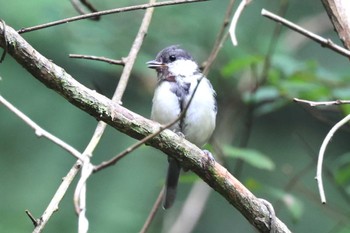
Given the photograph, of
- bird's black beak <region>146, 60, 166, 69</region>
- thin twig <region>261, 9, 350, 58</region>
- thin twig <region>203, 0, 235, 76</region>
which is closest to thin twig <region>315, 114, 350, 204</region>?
thin twig <region>261, 9, 350, 58</region>

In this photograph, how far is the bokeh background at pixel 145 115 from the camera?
4.50 m

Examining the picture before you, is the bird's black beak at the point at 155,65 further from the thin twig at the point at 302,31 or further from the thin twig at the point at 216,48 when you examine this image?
the thin twig at the point at 302,31

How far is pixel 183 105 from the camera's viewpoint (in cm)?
350

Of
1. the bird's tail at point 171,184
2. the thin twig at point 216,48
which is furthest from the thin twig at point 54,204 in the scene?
the bird's tail at point 171,184

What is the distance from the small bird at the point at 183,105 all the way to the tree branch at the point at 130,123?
84 cm

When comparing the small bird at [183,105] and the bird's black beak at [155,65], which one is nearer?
the small bird at [183,105]

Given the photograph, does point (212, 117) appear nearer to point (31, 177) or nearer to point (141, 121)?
point (141, 121)

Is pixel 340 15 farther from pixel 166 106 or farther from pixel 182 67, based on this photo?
pixel 182 67

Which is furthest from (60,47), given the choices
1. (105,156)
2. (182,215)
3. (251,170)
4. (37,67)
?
(37,67)

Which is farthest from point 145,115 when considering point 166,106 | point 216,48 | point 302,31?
point 302,31

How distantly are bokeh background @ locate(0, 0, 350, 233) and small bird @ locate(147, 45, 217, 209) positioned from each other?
0.45m

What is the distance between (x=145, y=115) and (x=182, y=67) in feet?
4.50

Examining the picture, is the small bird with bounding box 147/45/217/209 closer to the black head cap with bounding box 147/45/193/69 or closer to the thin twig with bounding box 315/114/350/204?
the black head cap with bounding box 147/45/193/69

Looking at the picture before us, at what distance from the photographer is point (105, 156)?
5.18 meters
